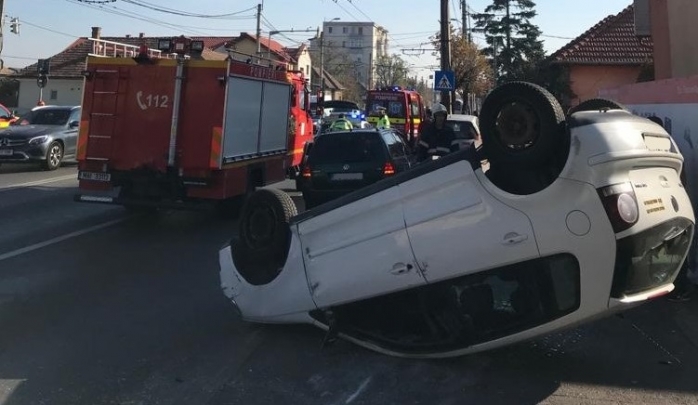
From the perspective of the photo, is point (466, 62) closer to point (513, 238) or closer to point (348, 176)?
point (348, 176)

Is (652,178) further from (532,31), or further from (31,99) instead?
(31,99)

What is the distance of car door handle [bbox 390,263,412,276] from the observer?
178 inches

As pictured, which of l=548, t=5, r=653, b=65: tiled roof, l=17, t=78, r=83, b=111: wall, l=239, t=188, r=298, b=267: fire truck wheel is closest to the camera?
l=239, t=188, r=298, b=267: fire truck wheel

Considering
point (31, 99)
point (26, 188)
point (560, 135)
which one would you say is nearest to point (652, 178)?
point (560, 135)

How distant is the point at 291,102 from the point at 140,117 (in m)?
4.13

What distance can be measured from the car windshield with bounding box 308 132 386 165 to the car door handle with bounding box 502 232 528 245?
725cm

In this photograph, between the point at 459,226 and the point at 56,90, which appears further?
the point at 56,90

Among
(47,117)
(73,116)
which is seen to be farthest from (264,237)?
(47,117)

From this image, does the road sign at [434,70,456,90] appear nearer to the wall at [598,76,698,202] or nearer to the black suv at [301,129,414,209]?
the black suv at [301,129,414,209]

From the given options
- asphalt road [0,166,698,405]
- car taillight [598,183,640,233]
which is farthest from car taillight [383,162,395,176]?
car taillight [598,183,640,233]

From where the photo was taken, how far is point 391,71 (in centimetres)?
11456

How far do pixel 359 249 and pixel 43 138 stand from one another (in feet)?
51.7

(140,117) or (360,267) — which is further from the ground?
(140,117)

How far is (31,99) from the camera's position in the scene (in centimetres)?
6172
